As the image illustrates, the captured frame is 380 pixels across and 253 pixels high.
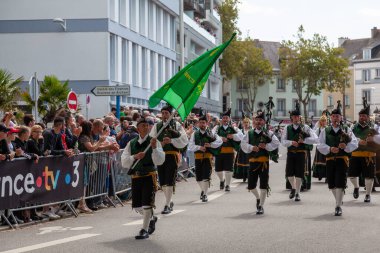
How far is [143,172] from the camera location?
13.0 metres

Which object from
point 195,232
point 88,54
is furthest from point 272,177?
point 88,54

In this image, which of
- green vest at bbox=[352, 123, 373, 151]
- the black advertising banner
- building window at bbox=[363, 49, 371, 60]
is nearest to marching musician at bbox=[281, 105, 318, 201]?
green vest at bbox=[352, 123, 373, 151]

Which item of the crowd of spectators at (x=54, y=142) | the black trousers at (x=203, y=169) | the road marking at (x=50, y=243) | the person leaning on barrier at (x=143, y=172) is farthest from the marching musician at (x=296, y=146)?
the road marking at (x=50, y=243)

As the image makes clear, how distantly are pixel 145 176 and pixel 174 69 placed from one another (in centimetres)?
4487

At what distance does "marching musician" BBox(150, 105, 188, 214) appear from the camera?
15.8 meters

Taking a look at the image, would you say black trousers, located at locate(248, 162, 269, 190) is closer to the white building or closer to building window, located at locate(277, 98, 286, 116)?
the white building

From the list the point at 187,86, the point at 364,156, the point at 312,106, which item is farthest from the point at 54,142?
the point at 312,106

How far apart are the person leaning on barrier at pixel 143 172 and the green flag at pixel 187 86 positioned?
129cm

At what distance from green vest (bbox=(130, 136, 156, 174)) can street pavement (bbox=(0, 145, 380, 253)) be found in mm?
941

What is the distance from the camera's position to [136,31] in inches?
1845

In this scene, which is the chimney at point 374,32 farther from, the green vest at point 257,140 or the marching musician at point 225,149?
the green vest at point 257,140

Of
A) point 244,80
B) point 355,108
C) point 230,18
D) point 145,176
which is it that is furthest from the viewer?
point 355,108

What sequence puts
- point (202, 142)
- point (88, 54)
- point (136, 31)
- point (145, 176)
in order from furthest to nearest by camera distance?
point (136, 31) → point (88, 54) → point (202, 142) → point (145, 176)

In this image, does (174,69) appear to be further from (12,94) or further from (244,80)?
(244,80)
